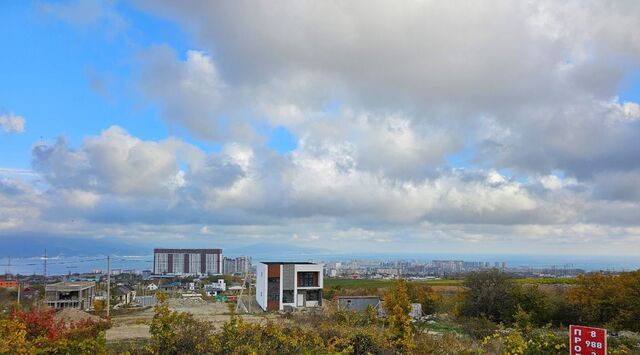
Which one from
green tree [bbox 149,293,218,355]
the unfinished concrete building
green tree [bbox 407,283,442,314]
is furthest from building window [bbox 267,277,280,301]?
green tree [bbox 149,293,218,355]

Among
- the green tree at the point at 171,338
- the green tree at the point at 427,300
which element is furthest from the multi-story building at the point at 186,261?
the green tree at the point at 171,338

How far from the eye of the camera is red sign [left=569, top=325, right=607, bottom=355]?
7551 millimetres

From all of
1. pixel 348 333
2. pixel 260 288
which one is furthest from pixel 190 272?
pixel 348 333

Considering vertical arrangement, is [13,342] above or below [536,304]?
above

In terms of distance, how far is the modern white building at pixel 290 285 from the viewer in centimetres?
3738

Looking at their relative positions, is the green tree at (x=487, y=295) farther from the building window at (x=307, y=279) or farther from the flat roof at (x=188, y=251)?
the flat roof at (x=188, y=251)

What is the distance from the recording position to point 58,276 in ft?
223

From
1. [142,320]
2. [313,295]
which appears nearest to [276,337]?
[142,320]

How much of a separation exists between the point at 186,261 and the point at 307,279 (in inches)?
2329

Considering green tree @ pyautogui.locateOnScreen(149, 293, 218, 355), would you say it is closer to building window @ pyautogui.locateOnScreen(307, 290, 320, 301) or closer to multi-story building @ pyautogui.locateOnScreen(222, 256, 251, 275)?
building window @ pyautogui.locateOnScreen(307, 290, 320, 301)

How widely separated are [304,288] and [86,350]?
32335 millimetres

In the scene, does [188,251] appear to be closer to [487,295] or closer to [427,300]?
[427,300]

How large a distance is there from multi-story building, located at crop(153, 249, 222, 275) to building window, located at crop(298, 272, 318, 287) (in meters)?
57.0

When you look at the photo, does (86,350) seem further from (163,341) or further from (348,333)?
(348,333)
